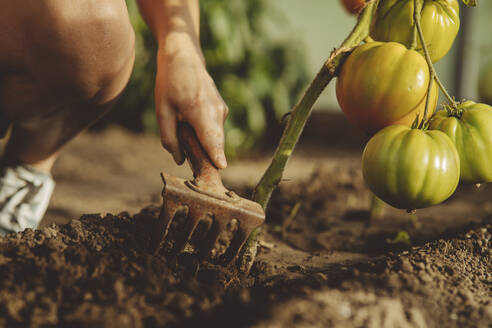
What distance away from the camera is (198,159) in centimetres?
110

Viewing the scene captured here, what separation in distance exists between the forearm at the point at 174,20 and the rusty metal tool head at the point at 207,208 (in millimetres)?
366

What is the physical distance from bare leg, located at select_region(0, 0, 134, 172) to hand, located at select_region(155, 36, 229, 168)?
8.4 inches

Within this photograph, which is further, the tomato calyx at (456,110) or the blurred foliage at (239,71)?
the blurred foliage at (239,71)

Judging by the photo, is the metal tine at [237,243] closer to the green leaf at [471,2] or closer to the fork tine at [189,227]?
the fork tine at [189,227]

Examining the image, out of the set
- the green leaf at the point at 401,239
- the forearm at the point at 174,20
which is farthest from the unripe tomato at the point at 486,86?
the forearm at the point at 174,20

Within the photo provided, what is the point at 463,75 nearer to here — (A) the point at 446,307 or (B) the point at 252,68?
(B) the point at 252,68

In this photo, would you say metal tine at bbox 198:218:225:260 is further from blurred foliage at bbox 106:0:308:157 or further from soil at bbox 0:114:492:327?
blurred foliage at bbox 106:0:308:157

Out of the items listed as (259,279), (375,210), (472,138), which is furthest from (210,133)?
(375,210)

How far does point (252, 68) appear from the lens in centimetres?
371

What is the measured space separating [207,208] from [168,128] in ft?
0.71

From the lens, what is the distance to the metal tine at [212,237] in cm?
104

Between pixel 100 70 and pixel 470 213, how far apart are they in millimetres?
1496

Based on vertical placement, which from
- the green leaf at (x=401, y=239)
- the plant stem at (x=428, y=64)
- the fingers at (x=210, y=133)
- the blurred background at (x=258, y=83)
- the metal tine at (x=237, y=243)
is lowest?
the blurred background at (x=258, y=83)

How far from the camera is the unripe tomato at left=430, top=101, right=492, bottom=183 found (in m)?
1.01
